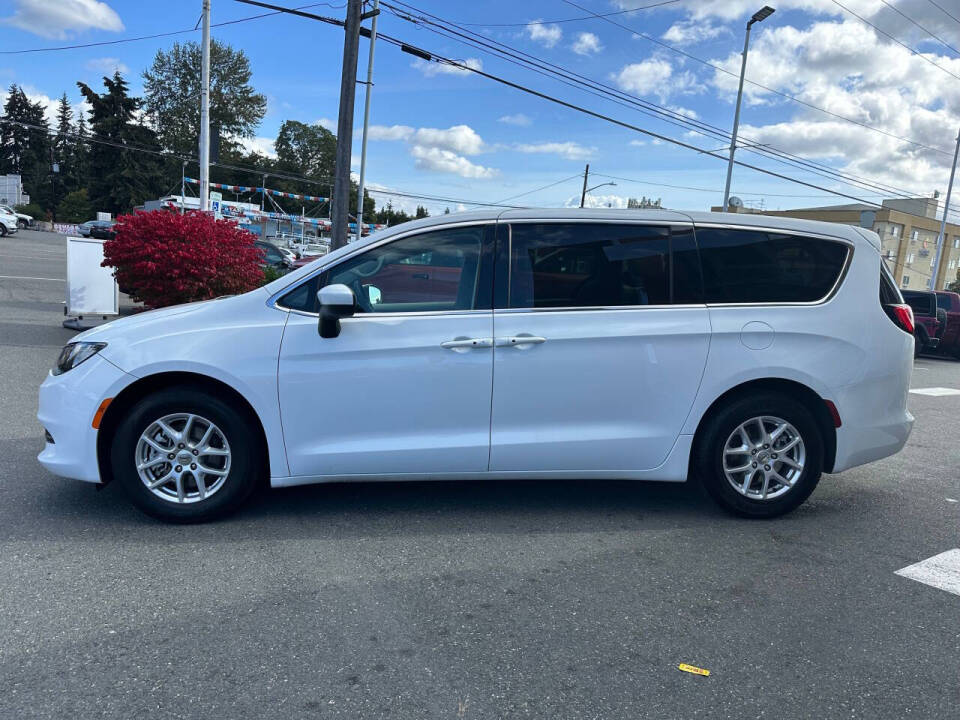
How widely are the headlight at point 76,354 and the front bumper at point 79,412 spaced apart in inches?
1.8

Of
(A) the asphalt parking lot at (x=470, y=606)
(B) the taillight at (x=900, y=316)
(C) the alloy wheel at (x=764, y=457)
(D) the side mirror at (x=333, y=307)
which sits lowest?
(A) the asphalt parking lot at (x=470, y=606)

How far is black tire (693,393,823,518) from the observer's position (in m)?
4.31

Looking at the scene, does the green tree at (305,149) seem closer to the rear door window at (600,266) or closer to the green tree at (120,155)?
the green tree at (120,155)

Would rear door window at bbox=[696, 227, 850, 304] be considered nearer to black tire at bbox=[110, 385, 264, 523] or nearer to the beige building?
black tire at bbox=[110, 385, 264, 523]

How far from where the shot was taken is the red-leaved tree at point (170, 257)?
33.2 feet

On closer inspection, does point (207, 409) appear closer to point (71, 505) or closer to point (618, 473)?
point (71, 505)

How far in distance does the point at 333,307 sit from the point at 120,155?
255ft

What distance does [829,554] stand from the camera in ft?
13.2

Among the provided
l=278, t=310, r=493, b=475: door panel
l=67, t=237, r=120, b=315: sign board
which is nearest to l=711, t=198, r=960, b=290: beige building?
l=67, t=237, r=120, b=315: sign board

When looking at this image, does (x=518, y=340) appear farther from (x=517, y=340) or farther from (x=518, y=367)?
(x=518, y=367)

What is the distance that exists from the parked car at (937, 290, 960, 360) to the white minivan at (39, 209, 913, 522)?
53.6 ft

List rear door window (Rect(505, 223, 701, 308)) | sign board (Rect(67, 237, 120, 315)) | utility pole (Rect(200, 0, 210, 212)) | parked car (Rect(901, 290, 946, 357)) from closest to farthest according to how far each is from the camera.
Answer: rear door window (Rect(505, 223, 701, 308)) < sign board (Rect(67, 237, 120, 315)) < utility pole (Rect(200, 0, 210, 212)) < parked car (Rect(901, 290, 946, 357))

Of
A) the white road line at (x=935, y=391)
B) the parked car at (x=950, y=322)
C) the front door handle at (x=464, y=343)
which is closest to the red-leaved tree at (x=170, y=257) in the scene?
the front door handle at (x=464, y=343)

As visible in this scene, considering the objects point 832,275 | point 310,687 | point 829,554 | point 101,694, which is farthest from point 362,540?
point 832,275
